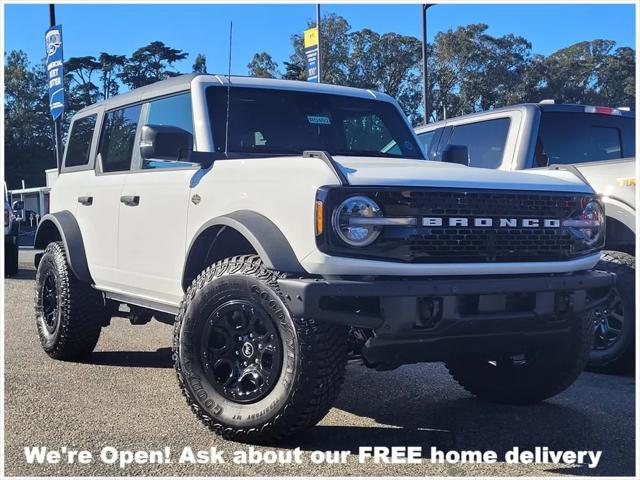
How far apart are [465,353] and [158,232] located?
6.86 ft

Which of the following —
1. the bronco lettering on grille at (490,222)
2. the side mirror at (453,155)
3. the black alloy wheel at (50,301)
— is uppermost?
the side mirror at (453,155)

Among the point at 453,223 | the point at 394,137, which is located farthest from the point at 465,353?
the point at 394,137

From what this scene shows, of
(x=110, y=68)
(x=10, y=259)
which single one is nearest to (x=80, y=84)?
(x=110, y=68)

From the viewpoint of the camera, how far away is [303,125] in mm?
4984

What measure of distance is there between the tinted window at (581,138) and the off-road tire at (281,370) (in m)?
3.39

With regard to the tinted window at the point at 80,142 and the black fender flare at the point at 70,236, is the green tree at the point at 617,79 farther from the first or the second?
the black fender flare at the point at 70,236

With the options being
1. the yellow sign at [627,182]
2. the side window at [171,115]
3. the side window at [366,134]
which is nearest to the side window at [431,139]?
the side window at [366,134]

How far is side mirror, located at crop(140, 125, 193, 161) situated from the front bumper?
52.7 inches

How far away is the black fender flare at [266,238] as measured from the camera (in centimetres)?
351

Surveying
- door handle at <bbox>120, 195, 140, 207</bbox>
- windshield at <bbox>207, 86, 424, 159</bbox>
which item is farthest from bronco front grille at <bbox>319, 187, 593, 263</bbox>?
door handle at <bbox>120, 195, 140, 207</bbox>

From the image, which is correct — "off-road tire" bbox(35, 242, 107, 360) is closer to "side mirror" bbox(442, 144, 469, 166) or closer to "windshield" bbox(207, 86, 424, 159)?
"windshield" bbox(207, 86, 424, 159)

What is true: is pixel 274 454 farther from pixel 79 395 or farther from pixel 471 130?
pixel 471 130

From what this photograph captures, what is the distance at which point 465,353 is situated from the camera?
3.67 metres

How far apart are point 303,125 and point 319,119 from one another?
5.5 inches
